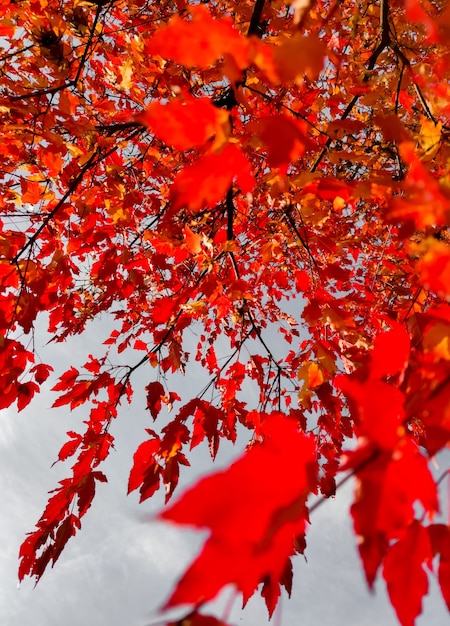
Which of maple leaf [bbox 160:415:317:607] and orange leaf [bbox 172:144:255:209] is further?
orange leaf [bbox 172:144:255:209]

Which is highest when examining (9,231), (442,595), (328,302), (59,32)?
(59,32)

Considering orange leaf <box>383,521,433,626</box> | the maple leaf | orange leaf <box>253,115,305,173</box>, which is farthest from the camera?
orange leaf <box>253,115,305,173</box>

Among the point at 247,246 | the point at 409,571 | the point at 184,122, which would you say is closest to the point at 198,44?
the point at 184,122

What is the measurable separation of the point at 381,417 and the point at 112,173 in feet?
9.45

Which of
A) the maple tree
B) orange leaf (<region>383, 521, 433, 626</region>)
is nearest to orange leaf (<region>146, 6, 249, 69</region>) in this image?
the maple tree

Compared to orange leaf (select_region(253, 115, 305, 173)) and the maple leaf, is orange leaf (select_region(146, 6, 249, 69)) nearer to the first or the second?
orange leaf (select_region(253, 115, 305, 173))

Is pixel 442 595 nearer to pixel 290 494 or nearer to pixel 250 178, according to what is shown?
pixel 290 494

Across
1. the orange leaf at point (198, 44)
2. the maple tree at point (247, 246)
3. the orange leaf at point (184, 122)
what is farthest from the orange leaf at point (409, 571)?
the orange leaf at point (198, 44)

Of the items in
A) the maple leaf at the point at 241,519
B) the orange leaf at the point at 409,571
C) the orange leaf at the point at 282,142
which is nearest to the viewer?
the maple leaf at the point at 241,519

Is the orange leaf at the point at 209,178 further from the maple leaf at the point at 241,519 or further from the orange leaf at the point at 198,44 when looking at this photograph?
the maple leaf at the point at 241,519

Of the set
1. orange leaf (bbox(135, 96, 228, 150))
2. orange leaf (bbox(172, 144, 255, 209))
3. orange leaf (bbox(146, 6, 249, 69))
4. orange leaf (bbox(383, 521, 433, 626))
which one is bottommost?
orange leaf (bbox(383, 521, 433, 626))

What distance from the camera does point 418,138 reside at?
1625 millimetres

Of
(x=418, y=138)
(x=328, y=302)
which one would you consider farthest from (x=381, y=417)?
(x=328, y=302)

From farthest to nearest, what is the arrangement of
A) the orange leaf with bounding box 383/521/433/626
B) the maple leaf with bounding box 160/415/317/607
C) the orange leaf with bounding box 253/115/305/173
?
the orange leaf with bounding box 253/115/305/173 < the orange leaf with bounding box 383/521/433/626 < the maple leaf with bounding box 160/415/317/607
